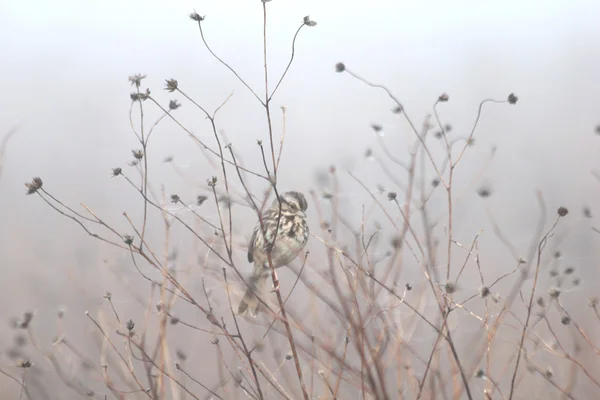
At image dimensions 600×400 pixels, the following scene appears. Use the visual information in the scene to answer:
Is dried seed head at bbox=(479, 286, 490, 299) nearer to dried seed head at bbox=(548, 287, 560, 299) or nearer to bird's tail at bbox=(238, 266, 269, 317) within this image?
dried seed head at bbox=(548, 287, 560, 299)

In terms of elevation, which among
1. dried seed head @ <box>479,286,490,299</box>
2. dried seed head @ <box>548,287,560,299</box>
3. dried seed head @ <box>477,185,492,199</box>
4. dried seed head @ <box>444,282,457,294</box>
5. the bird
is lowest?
dried seed head @ <box>444,282,457,294</box>

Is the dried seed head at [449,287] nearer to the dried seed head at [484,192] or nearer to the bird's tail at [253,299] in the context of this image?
the dried seed head at [484,192]

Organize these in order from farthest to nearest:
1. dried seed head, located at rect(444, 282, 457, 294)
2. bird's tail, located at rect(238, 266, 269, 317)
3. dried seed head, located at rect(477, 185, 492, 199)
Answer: bird's tail, located at rect(238, 266, 269, 317)
dried seed head, located at rect(477, 185, 492, 199)
dried seed head, located at rect(444, 282, 457, 294)

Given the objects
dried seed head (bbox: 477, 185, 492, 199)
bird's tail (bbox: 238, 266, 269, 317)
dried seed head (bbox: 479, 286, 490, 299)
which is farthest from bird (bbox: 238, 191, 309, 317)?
dried seed head (bbox: 479, 286, 490, 299)

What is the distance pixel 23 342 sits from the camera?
148 cm

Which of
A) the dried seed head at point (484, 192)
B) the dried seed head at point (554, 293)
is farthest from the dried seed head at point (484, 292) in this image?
the dried seed head at point (484, 192)

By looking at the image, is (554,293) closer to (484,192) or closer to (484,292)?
(484,292)

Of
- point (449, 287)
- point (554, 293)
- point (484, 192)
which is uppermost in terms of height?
point (484, 192)

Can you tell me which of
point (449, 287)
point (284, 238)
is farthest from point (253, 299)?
point (449, 287)

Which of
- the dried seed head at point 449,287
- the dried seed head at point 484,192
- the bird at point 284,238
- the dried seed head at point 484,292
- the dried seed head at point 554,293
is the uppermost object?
the dried seed head at point 484,192

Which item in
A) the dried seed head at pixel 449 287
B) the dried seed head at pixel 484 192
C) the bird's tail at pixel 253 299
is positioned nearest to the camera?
the dried seed head at pixel 449 287

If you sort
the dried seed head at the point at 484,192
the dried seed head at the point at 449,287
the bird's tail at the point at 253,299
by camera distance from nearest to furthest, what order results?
the dried seed head at the point at 449,287 → the dried seed head at the point at 484,192 → the bird's tail at the point at 253,299

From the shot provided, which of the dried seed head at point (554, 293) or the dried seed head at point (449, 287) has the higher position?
the dried seed head at point (554, 293)

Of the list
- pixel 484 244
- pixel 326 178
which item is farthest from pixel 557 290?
pixel 484 244
